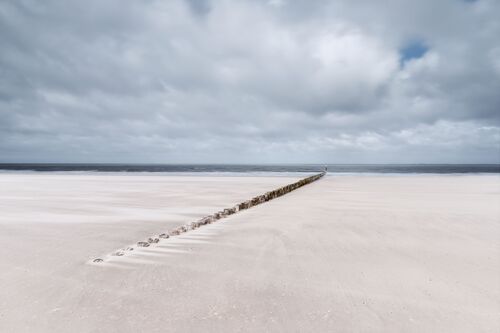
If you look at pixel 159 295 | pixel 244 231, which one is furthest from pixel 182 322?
pixel 244 231

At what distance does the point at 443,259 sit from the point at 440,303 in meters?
1.99

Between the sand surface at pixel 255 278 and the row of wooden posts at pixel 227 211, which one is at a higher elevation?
the row of wooden posts at pixel 227 211

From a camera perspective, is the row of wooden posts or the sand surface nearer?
the sand surface

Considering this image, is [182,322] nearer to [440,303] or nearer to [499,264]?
[440,303]

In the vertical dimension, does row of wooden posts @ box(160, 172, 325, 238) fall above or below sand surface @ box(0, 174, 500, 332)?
above

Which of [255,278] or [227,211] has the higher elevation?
[227,211]

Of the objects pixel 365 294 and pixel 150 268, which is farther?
pixel 150 268

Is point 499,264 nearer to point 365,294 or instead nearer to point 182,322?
point 365,294

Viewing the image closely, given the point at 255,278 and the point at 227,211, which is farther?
the point at 227,211

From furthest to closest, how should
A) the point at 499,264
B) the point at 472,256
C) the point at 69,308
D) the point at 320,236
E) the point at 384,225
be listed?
the point at 384,225 < the point at 320,236 < the point at 472,256 < the point at 499,264 < the point at 69,308

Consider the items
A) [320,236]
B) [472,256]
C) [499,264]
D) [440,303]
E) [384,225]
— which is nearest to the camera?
[440,303]

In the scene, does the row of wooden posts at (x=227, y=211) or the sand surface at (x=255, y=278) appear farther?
the row of wooden posts at (x=227, y=211)

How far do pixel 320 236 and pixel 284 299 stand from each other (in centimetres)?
340

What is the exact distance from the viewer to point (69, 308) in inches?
141
